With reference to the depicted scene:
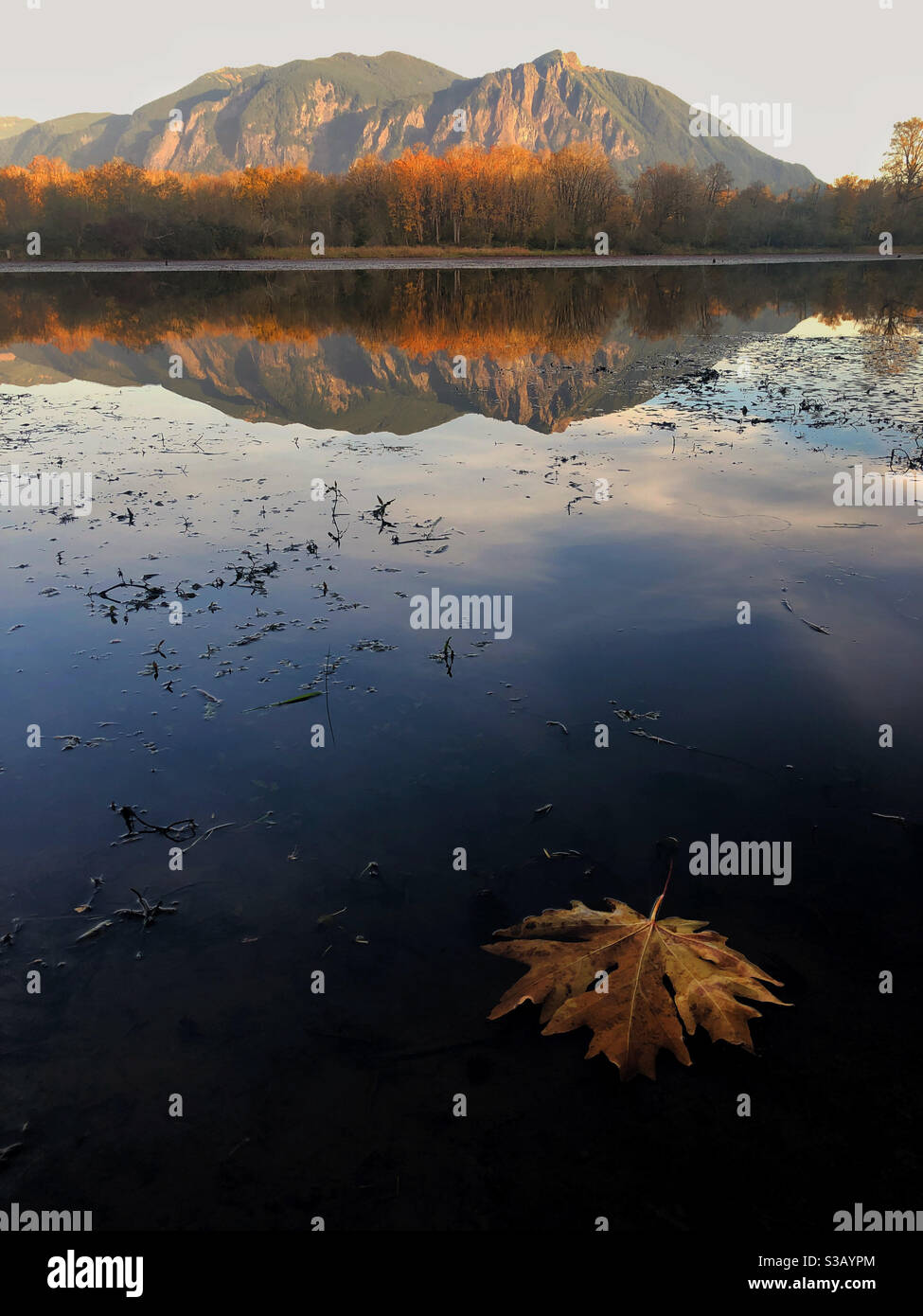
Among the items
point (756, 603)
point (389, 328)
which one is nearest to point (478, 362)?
point (389, 328)

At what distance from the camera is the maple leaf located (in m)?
3.26

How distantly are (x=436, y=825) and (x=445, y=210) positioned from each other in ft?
358

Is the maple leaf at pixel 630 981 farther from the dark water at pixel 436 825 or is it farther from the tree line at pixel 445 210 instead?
the tree line at pixel 445 210

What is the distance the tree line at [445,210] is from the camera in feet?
260

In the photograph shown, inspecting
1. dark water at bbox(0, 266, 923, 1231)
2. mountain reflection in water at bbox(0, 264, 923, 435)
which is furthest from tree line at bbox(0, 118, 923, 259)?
dark water at bbox(0, 266, 923, 1231)

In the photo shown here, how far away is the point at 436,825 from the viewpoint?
464 cm

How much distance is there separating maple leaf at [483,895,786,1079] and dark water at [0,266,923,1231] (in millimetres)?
115

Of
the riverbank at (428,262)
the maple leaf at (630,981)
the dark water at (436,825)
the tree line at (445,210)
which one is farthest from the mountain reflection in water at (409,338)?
the tree line at (445,210)

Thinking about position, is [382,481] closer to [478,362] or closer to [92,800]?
[92,800]

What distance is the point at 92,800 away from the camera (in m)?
4.98

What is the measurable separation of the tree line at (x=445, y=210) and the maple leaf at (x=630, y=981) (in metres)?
89.0

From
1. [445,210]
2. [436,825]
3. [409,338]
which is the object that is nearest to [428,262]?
[445,210]

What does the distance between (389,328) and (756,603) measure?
1005 inches

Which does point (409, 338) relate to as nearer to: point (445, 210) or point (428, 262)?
point (428, 262)
